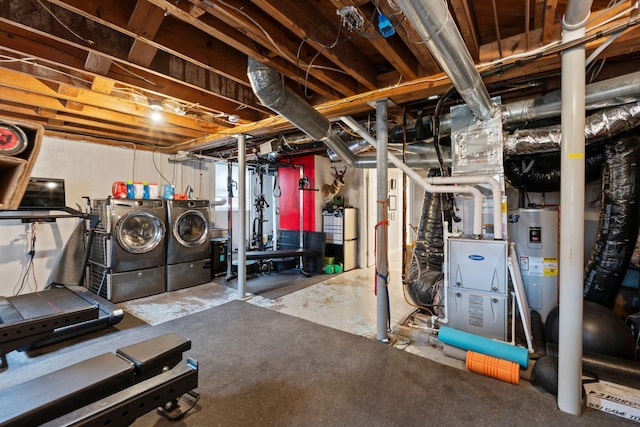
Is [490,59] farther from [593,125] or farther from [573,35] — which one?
[593,125]

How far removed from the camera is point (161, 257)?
440 cm

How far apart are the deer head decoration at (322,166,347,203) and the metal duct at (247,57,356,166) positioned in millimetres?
2913

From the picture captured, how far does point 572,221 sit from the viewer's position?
1797mm

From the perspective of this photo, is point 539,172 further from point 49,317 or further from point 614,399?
point 49,317

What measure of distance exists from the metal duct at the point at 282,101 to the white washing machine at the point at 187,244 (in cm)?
276

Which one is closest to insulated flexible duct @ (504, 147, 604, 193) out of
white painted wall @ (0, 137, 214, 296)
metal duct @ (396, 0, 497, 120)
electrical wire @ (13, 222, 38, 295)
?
metal duct @ (396, 0, 497, 120)

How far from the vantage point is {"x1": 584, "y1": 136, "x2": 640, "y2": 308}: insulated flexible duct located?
7.97ft

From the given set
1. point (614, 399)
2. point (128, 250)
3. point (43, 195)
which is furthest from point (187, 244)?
point (614, 399)

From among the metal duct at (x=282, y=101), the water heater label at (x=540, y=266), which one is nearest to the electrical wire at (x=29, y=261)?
the metal duct at (x=282, y=101)

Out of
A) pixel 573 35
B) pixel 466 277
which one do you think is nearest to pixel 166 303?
pixel 466 277

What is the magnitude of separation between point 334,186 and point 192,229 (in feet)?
9.55

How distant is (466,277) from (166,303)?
3.72 meters

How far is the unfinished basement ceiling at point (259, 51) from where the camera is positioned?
1838 mm

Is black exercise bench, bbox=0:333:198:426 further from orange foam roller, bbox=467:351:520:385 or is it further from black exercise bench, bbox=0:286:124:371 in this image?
orange foam roller, bbox=467:351:520:385
